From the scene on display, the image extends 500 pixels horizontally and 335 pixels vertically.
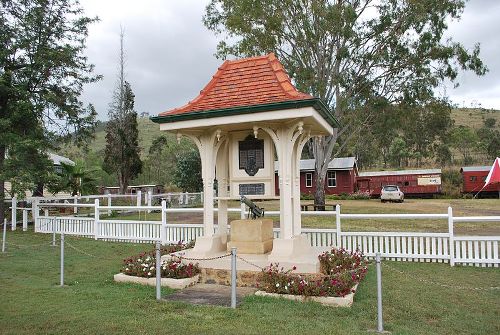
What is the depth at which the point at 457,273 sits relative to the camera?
9016mm

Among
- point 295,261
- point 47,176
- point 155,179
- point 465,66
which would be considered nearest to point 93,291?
point 295,261

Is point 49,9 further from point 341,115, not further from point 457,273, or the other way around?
point 457,273

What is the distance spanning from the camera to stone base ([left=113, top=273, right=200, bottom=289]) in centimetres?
764

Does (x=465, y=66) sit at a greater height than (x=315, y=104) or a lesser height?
greater

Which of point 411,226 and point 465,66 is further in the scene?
point 465,66

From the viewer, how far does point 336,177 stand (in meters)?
43.8

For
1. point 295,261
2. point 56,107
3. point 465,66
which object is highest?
point 465,66

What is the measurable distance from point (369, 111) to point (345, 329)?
2277 centimetres

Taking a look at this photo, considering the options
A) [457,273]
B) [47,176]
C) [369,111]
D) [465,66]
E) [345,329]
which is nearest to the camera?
[345,329]

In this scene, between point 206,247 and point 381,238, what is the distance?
192 inches

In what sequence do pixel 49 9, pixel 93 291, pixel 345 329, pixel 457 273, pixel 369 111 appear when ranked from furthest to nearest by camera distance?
pixel 369 111
pixel 49 9
pixel 457 273
pixel 93 291
pixel 345 329

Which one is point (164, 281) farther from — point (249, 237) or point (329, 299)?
point (329, 299)

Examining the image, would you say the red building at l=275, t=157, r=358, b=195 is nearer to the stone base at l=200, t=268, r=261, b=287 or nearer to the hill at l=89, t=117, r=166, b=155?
the stone base at l=200, t=268, r=261, b=287

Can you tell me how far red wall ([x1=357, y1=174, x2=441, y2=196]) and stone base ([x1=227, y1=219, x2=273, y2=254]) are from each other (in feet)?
113
